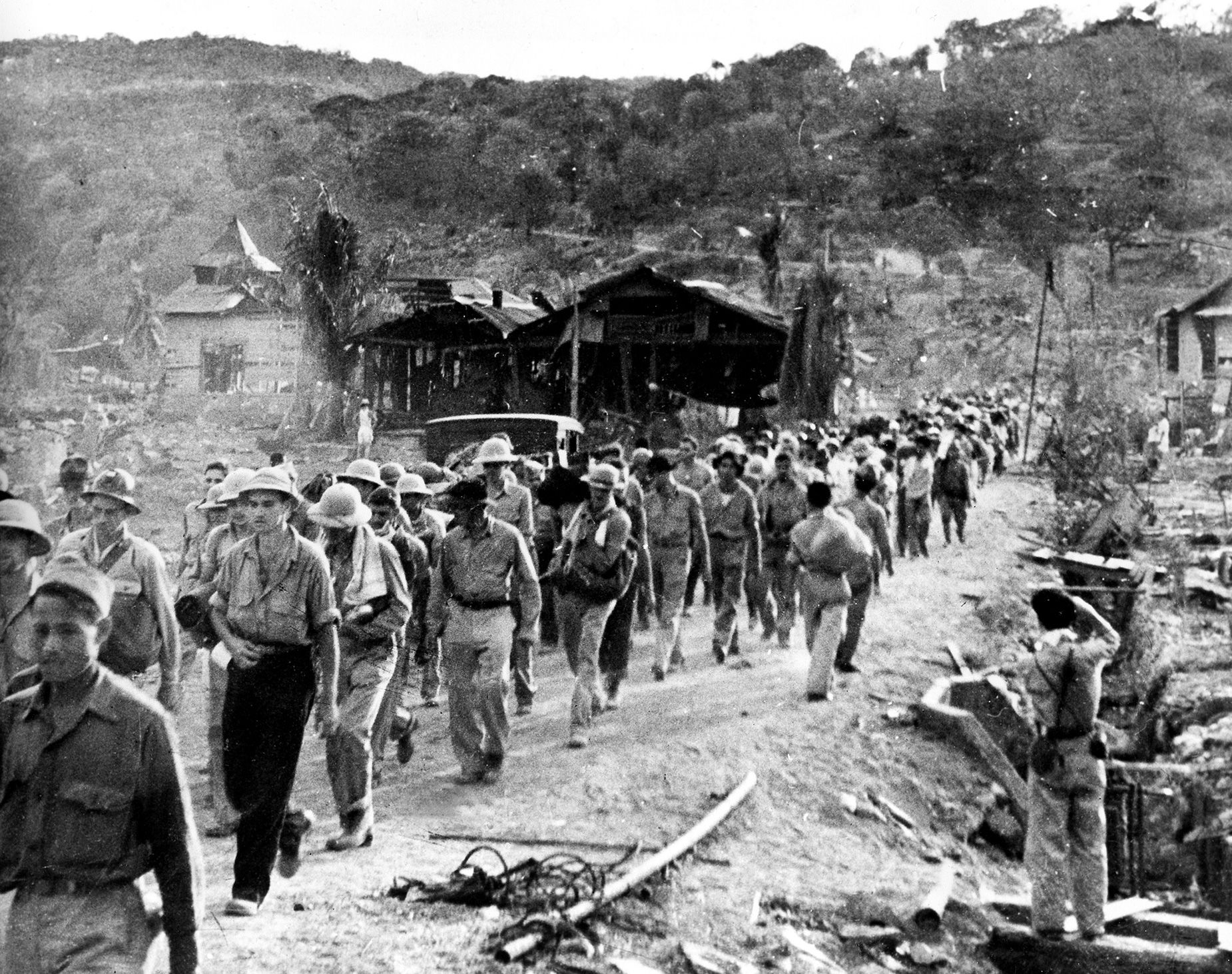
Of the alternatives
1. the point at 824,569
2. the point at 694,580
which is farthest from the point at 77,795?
the point at 694,580

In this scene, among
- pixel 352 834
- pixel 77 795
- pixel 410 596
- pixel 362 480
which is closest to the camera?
pixel 77 795

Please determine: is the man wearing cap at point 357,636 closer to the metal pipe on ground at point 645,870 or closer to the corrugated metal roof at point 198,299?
the metal pipe on ground at point 645,870

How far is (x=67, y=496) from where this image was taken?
21.4ft

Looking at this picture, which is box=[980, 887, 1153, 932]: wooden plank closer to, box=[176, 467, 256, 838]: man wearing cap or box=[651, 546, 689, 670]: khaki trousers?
box=[651, 546, 689, 670]: khaki trousers

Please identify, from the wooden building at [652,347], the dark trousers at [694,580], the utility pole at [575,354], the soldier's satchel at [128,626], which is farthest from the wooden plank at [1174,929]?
the wooden building at [652,347]

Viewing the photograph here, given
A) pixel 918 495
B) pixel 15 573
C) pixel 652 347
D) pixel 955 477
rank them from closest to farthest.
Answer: pixel 15 573 → pixel 918 495 → pixel 955 477 → pixel 652 347

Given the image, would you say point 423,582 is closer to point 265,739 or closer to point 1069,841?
point 265,739

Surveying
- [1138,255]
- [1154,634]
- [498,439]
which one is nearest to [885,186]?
[1138,255]

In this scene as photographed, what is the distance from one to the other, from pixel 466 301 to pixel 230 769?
448 inches

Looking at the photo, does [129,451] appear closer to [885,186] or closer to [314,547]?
[314,547]

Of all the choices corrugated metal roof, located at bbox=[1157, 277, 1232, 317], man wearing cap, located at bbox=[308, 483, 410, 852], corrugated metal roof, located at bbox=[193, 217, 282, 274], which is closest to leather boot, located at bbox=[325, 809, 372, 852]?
man wearing cap, located at bbox=[308, 483, 410, 852]

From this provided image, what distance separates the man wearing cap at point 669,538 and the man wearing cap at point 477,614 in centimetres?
304

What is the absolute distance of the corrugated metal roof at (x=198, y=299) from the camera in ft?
30.9

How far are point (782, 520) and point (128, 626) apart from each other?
6.65 meters
